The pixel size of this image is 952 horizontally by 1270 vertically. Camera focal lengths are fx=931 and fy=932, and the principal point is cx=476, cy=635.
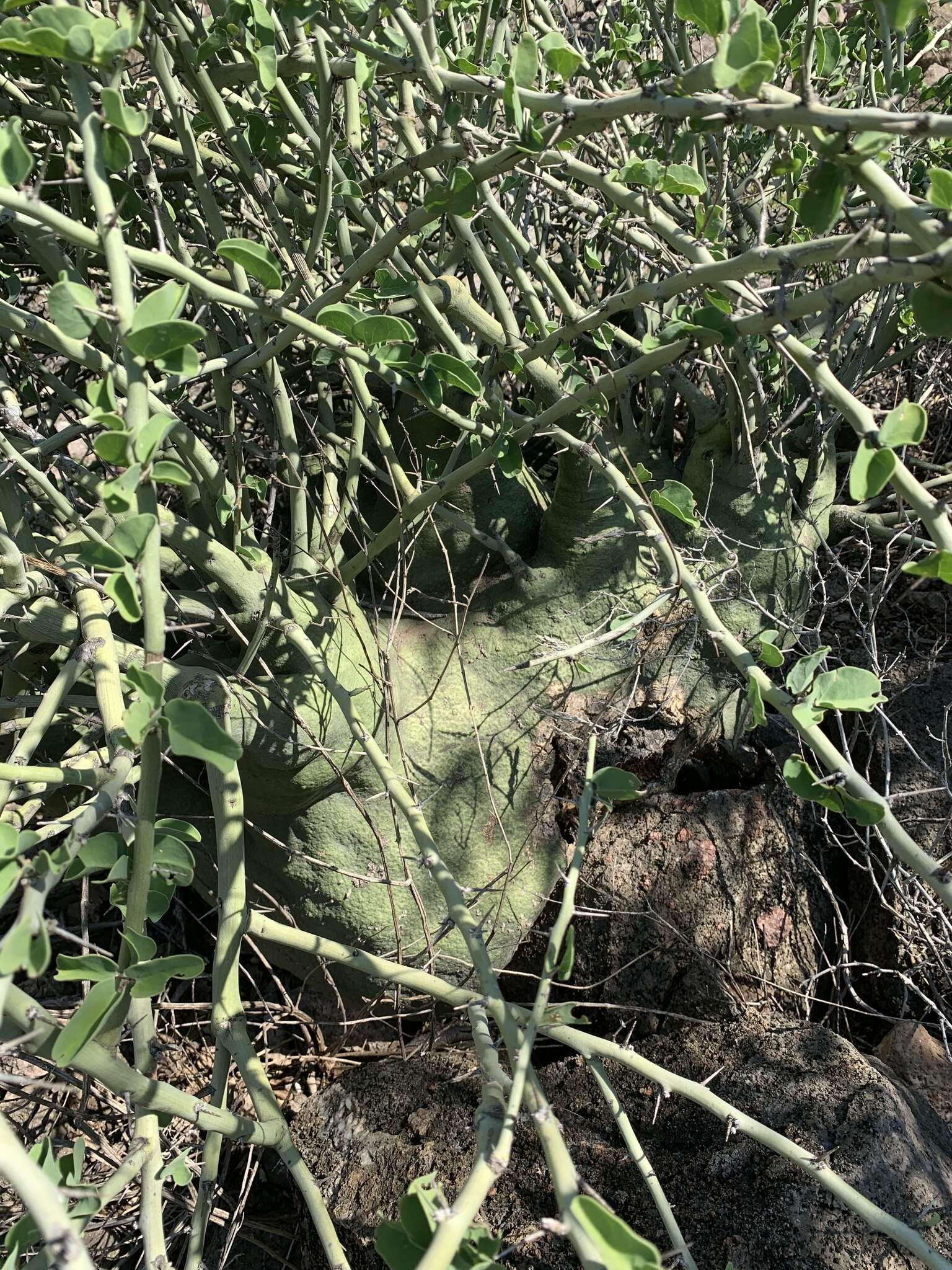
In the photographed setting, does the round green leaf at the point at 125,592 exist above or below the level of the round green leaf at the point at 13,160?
below

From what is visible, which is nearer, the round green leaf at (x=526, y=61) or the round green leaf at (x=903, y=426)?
the round green leaf at (x=903, y=426)

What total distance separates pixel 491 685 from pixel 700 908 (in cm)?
51

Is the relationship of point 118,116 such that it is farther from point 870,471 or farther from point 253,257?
point 870,471

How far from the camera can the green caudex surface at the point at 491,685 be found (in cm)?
150

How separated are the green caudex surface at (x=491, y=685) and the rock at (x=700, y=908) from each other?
0.34ft

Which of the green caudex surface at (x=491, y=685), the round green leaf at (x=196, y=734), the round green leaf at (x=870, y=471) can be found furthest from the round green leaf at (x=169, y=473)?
the green caudex surface at (x=491, y=685)

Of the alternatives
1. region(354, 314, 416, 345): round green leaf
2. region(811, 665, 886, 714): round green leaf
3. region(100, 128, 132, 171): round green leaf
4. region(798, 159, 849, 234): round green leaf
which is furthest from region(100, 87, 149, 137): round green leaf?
region(811, 665, 886, 714): round green leaf

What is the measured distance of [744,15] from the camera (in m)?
0.65

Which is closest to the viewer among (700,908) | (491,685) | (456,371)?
(456,371)

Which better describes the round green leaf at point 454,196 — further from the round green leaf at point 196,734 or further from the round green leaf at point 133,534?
the round green leaf at point 196,734

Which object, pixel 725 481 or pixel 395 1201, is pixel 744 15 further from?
pixel 395 1201

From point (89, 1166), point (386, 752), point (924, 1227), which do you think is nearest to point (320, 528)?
point (386, 752)

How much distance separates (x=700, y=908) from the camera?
4.99ft

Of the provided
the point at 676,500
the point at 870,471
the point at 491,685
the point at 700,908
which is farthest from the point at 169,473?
the point at 700,908
